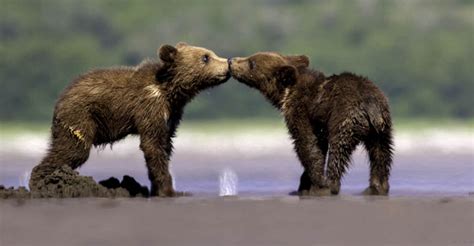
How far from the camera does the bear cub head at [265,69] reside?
1366cm

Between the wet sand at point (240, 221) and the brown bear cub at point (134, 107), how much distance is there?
2.53ft

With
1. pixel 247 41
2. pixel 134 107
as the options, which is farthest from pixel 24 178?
pixel 247 41

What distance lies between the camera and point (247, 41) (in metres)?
31.7

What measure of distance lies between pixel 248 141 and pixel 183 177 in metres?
7.47

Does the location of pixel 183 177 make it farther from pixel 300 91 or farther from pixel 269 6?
pixel 269 6

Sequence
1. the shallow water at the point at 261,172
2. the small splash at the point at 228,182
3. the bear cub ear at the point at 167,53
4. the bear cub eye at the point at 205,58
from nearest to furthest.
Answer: the bear cub ear at the point at 167,53, the bear cub eye at the point at 205,58, the small splash at the point at 228,182, the shallow water at the point at 261,172

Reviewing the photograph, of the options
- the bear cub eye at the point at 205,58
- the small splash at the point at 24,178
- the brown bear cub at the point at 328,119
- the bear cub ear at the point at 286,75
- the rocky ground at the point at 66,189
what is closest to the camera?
the rocky ground at the point at 66,189

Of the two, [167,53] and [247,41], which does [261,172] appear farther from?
[247,41]

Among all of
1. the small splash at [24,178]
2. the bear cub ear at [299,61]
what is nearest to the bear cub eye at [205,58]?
the bear cub ear at [299,61]

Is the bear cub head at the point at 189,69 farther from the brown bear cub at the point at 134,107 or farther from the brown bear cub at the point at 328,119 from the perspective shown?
the brown bear cub at the point at 328,119

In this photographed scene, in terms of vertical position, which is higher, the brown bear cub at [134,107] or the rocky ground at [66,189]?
the brown bear cub at [134,107]

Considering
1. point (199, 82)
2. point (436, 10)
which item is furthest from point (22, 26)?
point (199, 82)

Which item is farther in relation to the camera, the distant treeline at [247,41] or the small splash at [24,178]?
the distant treeline at [247,41]

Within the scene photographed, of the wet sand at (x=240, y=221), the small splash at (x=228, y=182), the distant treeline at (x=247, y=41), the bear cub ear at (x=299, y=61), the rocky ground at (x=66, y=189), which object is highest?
the distant treeline at (x=247, y=41)
